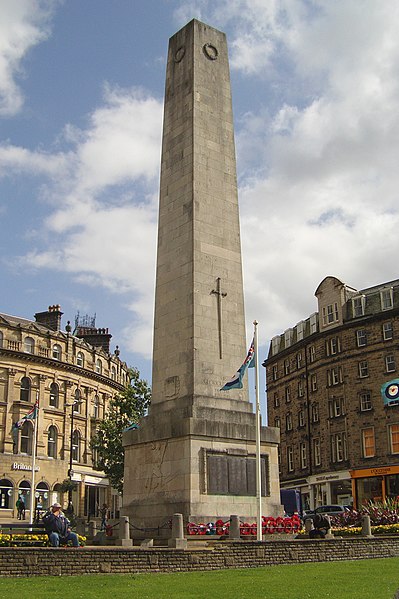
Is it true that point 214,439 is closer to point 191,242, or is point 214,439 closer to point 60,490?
point 191,242

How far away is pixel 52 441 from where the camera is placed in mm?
69188

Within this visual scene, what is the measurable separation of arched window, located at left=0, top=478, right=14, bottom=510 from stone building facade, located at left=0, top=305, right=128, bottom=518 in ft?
0.05

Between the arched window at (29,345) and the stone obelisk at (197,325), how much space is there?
42650 mm

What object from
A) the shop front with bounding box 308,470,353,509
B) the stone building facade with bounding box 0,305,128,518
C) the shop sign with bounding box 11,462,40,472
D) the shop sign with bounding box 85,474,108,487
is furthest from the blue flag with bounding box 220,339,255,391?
the shop sign with bounding box 85,474,108,487

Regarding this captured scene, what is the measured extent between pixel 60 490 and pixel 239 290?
147 feet

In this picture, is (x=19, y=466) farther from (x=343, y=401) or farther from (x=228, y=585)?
(x=228, y=585)

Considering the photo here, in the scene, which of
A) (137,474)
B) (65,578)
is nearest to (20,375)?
(137,474)

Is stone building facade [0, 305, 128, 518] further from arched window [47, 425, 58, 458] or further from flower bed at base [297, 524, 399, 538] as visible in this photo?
flower bed at base [297, 524, 399, 538]

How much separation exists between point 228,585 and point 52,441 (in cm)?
5655

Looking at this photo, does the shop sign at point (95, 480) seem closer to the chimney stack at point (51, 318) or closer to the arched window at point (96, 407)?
the arched window at point (96, 407)

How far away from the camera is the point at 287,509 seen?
52.8 meters

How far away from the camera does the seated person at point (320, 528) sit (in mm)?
23766

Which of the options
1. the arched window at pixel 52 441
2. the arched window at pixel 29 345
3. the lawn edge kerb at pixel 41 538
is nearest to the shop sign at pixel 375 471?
the arched window at pixel 52 441

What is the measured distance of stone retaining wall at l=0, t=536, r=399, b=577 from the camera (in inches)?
664
